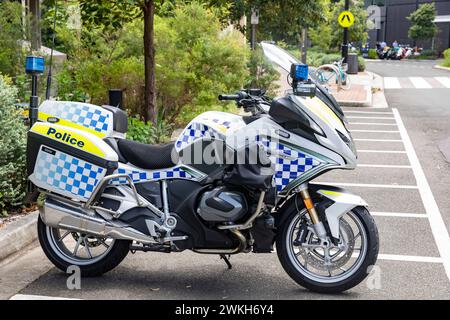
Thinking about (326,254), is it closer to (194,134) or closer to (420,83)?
(194,134)

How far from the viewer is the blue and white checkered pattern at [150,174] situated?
451 cm

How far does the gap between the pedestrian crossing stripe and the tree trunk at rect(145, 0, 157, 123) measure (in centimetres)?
1697

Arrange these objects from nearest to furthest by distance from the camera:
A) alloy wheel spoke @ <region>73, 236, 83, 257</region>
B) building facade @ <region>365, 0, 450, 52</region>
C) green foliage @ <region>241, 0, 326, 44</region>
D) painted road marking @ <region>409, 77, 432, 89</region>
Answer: alloy wheel spoke @ <region>73, 236, 83, 257</region> < green foliage @ <region>241, 0, 326, 44</region> < painted road marking @ <region>409, 77, 432, 89</region> < building facade @ <region>365, 0, 450, 52</region>

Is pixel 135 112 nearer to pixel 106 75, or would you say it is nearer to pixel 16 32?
pixel 106 75

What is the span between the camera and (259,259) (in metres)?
5.26

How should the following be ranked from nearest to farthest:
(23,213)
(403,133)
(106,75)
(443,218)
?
(23,213), (443,218), (106,75), (403,133)

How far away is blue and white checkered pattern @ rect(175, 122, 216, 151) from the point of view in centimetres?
444

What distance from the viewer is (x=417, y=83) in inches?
1043

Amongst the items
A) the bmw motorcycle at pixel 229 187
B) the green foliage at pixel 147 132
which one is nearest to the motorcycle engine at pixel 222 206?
the bmw motorcycle at pixel 229 187

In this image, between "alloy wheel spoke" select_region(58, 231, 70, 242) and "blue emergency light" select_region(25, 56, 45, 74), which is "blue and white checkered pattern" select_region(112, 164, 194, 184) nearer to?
"alloy wheel spoke" select_region(58, 231, 70, 242)

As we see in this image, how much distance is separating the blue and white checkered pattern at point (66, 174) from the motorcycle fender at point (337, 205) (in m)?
1.61

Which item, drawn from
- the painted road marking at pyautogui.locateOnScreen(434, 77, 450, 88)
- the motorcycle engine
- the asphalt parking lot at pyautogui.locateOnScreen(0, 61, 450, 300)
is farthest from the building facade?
the motorcycle engine

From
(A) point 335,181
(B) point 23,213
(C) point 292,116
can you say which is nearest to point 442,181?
(A) point 335,181
